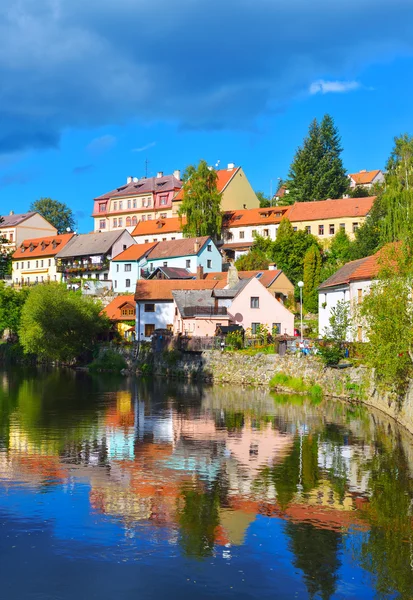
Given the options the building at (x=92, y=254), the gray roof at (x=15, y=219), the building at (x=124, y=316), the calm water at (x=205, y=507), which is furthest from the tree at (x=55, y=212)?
the calm water at (x=205, y=507)

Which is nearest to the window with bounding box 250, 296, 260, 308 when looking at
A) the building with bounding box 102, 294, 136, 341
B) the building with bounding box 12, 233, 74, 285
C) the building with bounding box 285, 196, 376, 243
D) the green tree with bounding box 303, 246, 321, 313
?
the green tree with bounding box 303, 246, 321, 313

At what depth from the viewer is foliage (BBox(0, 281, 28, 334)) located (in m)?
88.8

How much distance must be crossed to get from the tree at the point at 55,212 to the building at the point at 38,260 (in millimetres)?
34837

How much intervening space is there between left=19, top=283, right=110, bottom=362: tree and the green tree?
2362cm

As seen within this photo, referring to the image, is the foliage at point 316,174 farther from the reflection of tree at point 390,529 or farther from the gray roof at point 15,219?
the reflection of tree at point 390,529

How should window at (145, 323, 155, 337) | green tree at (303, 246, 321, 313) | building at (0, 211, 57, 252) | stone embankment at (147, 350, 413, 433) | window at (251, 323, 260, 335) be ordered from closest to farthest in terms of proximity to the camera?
1. stone embankment at (147, 350, 413, 433)
2. window at (251, 323, 260, 335)
3. window at (145, 323, 155, 337)
4. green tree at (303, 246, 321, 313)
5. building at (0, 211, 57, 252)

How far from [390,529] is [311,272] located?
6456cm

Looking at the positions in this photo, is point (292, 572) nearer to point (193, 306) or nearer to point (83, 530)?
point (83, 530)

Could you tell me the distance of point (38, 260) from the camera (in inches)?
4754

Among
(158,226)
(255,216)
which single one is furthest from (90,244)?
(255,216)

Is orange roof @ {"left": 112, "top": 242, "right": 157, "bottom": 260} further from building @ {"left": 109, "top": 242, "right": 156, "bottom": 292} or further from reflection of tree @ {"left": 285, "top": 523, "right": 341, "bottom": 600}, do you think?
reflection of tree @ {"left": 285, "top": 523, "right": 341, "bottom": 600}

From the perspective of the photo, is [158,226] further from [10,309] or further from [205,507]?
[205,507]

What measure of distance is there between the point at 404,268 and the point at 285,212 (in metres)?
69.0

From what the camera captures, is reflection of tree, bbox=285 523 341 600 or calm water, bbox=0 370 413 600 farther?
calm water, bbox=0 370 413 600
